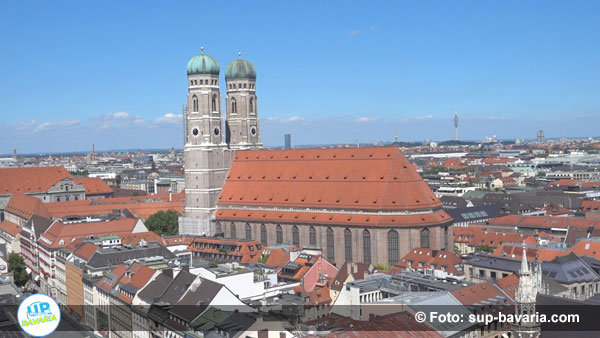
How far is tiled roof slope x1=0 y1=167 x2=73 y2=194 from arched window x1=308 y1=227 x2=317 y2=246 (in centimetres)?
8570

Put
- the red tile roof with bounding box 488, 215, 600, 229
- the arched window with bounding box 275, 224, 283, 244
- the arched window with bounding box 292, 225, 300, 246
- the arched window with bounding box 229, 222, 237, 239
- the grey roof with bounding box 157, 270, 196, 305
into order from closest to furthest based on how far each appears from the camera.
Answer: the grey roof with bounding box 157, 270, 196, 305 < the arched window with bounding box 292, 225, 300, 246 < the arched window with bounding box 275, 224, 283, 244 < the red tile roof with bounding box 488, 215, 600, 229 < the arched window with bounding box 229, 222, 237, 239

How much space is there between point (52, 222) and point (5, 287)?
168 feet

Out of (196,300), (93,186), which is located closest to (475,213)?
(196,300)

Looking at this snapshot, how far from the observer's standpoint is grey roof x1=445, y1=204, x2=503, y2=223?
144875mm

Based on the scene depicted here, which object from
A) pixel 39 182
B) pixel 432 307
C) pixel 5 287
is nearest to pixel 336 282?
pixel 432 307

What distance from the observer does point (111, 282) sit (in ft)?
276

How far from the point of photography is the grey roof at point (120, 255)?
90.4m

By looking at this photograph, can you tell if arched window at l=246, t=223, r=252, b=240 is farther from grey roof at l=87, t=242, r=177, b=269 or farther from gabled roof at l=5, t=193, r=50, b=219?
gabled roof at l=5, t=193, r=50, b=219

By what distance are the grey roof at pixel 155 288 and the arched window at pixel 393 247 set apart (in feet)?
142

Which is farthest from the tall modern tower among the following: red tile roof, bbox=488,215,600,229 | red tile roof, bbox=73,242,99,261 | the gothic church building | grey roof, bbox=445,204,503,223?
grey roof, bbox=445,204,503,223

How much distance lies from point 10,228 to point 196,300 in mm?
92630

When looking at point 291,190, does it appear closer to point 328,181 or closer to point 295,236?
point 328,181

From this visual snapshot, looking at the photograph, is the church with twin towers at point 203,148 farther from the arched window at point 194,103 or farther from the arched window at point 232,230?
the arched window at point 232,230

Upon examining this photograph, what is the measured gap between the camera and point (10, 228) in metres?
144
